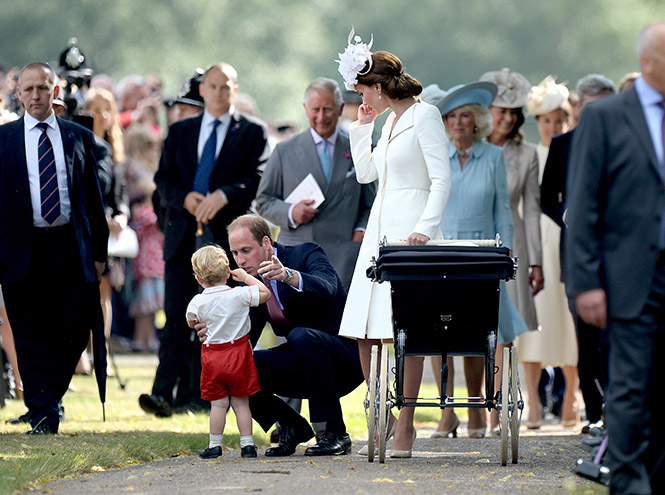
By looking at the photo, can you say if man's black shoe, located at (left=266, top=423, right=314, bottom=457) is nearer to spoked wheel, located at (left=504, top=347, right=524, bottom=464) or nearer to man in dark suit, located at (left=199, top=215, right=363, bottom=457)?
man in dark suit, located at (left=199, top=215, right=363, bottom=457)

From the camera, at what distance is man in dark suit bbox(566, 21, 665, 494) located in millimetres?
5680

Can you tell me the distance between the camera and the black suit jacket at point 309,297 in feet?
27.2

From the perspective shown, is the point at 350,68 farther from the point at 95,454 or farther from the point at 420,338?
the point at 95,454

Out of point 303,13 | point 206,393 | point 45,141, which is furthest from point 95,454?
point 303,13

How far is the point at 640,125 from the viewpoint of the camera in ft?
18.8

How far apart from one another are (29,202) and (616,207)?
4.53 metres

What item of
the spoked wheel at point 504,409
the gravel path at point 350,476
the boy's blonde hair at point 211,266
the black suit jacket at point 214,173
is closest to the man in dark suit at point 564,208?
the gravel path at point 350,476

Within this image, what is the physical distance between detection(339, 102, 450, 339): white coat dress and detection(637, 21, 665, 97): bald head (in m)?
2.39

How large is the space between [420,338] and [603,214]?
2.05m

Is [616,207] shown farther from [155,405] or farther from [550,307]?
[550,307]

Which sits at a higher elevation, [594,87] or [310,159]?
[594,87]

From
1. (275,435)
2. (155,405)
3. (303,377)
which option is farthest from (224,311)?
(155,405)

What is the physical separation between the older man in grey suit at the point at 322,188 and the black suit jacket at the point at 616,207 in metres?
4.09

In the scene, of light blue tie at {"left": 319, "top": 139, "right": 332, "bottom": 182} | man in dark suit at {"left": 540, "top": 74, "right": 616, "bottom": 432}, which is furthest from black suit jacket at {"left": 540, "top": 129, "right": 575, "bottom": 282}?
light blue tie at {"left": 319, "top": 139, "right": 332, "bottom": 182}
